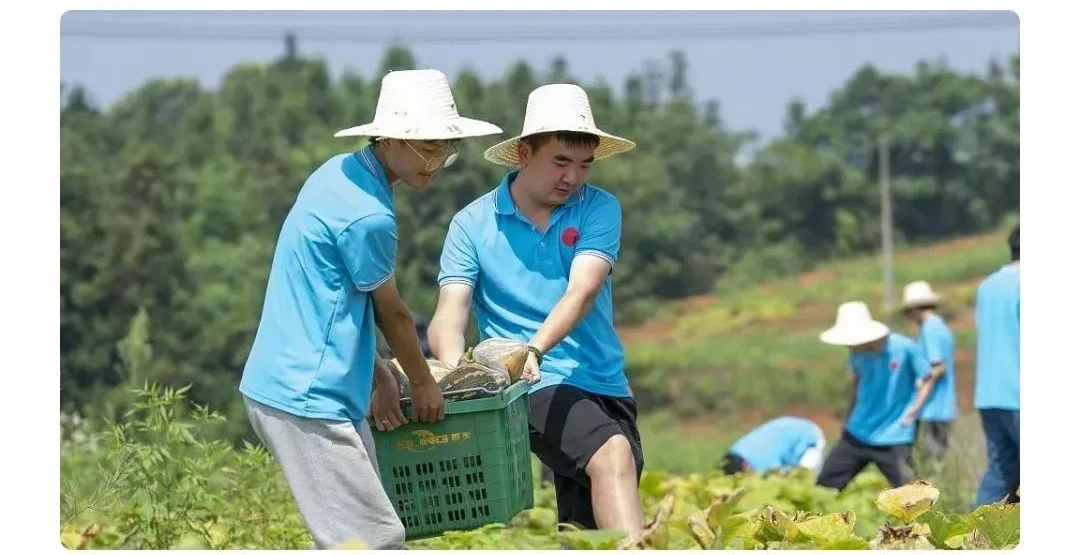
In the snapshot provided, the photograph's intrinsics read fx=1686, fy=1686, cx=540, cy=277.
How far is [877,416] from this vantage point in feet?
31.7

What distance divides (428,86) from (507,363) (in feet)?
2.83

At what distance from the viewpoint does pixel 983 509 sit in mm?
5609

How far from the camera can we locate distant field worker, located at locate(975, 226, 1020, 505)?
8031 millimetres

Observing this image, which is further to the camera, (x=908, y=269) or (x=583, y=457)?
(x=908, y=269)

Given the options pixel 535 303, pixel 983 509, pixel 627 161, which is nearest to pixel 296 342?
pixel 535 303

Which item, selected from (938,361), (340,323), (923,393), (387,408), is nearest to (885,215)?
(938,361)

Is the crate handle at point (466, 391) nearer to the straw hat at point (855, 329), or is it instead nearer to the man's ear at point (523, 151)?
the man's ear at point (523, 151)

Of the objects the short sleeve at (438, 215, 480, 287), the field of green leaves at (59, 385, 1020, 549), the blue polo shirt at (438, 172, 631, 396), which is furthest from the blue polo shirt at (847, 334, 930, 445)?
the short sleeve at (438, 215, 480, 287)

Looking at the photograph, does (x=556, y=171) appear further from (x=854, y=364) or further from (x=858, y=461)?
(x=854, y=364)

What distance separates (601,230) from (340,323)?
41.8 inches

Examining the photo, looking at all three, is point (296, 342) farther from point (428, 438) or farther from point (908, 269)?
point (908, 269)

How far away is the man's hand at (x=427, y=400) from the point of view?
16.0 feet

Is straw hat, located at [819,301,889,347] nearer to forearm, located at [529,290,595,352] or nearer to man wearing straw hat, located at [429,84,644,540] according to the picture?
man wearing straw hat, located at [429,84,644,540]

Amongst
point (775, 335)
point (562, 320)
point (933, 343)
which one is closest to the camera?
point (562, 320)
